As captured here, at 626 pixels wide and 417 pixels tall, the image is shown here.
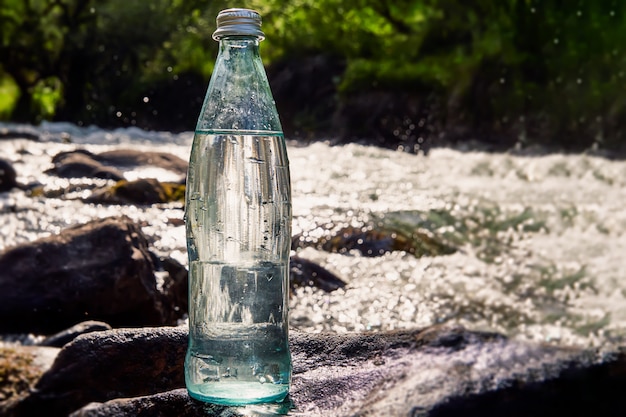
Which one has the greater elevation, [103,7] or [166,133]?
[103,7]

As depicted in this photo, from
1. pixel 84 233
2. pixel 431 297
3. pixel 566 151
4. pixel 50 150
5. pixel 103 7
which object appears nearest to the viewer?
pixel 84 233

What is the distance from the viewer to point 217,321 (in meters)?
2.04

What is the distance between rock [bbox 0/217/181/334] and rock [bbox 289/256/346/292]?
1510 millimetres

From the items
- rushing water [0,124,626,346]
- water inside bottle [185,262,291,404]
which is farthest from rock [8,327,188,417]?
rushing water [0,124,626,346]

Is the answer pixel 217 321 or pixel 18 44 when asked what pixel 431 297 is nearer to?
pixel 217 321

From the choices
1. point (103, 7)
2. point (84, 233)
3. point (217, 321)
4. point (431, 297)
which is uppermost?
point (103, 7)

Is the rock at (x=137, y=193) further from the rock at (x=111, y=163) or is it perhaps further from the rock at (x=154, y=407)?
the rock at (x=154, y=407)

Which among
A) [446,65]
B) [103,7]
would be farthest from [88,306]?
[103,7]

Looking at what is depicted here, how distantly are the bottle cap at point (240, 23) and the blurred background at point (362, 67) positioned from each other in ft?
49.4

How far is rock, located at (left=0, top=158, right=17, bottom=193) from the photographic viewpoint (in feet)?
33.5

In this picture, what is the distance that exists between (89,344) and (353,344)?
81 centimetres

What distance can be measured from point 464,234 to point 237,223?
6.73m

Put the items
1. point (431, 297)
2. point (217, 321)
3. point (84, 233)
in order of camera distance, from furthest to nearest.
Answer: point (431, 297) → point (84, 233) → point (217, 321)

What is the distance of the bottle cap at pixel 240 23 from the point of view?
1958 millimetres
